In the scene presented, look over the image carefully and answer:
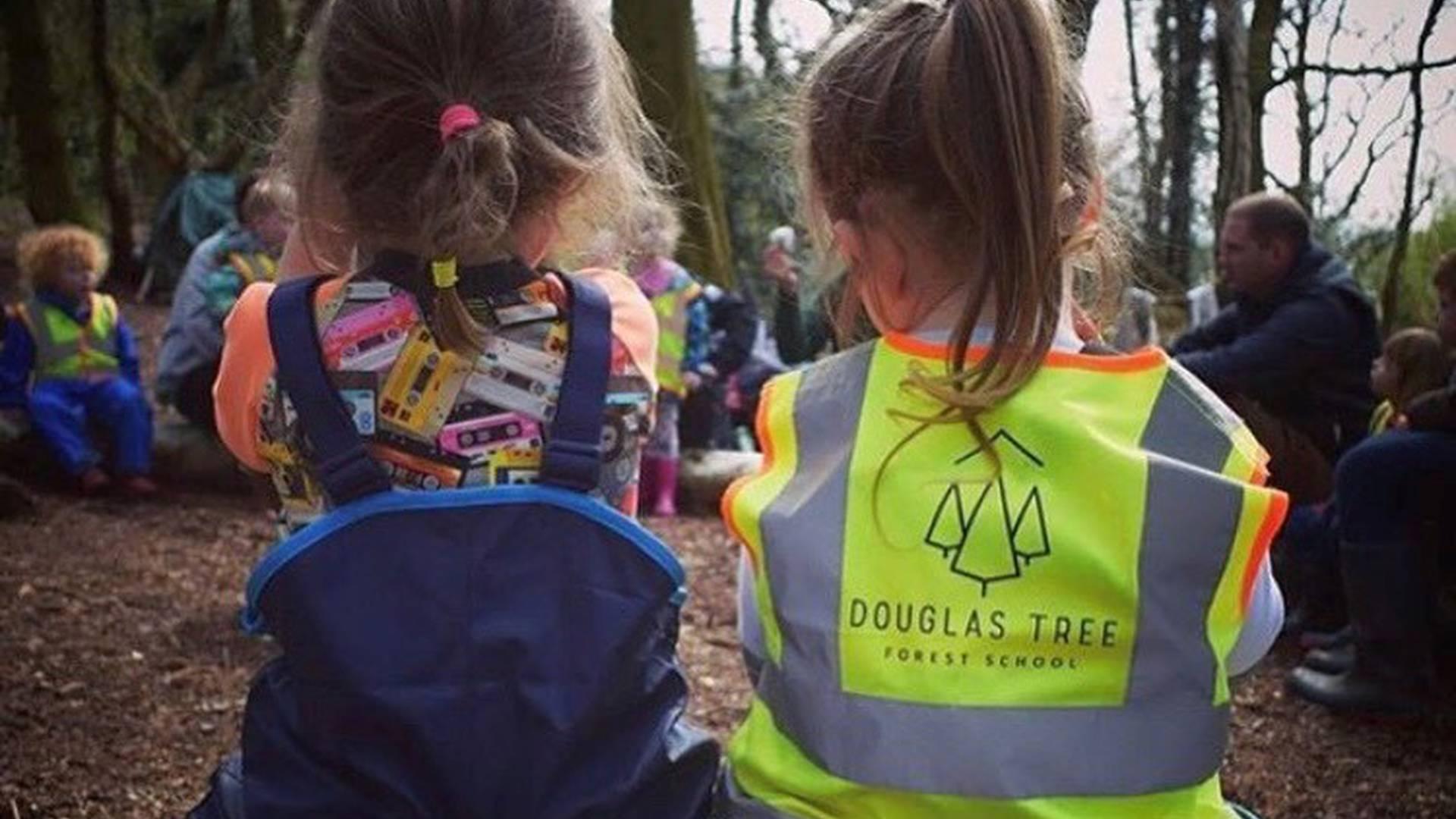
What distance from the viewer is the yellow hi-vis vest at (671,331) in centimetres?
634

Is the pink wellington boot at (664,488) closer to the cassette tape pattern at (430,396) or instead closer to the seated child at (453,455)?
the seated child at (453,455)

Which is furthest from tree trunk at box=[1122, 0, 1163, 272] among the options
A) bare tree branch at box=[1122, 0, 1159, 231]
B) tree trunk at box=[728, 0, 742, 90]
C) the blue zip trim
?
tree trunk at box=[728, 0, 742, 90]

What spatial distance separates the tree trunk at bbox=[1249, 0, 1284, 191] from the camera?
14.5ft

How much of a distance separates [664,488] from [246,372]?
4.79 metres

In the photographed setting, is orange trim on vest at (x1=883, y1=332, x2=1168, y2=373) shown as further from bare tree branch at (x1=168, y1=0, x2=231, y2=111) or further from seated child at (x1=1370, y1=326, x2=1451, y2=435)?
bare tree branch at (x1=168, y1=0, x2=231, y2=111)

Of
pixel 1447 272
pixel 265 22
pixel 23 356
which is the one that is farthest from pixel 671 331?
pixel 265 22

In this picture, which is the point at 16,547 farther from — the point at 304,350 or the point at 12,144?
the point at 12,144

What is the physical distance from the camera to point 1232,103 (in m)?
4.67

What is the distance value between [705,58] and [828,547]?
10182 millimetres

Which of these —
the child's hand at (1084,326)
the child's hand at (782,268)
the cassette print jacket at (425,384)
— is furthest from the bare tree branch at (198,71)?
the child's hand at (1084,326)

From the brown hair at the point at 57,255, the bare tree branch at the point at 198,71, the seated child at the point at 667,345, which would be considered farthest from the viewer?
the bare tree branch at the point at 198,71

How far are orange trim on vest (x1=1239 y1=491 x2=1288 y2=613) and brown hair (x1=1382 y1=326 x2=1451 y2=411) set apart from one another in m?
3.10

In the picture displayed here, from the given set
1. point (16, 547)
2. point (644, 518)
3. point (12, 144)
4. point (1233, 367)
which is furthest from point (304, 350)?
point (12, 144)

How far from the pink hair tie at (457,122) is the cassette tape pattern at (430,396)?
18cm
